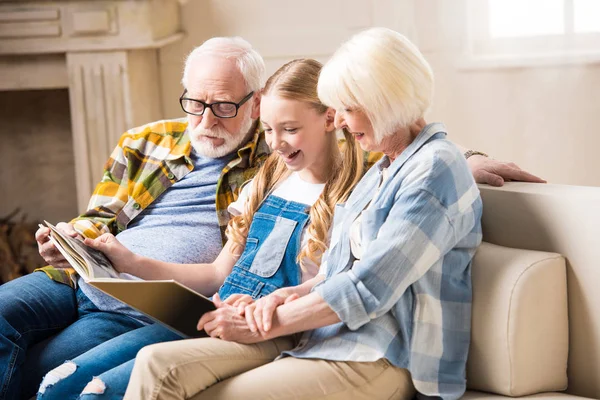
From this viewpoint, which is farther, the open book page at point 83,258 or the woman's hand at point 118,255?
the woman's hand at point 118,255

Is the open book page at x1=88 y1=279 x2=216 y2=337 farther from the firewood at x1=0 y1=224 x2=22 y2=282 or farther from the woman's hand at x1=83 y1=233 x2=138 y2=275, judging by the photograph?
the firewood at x1=0 y1=224 x2=22 y2=282

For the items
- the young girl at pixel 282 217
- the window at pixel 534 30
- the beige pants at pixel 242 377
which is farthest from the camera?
the window at pixel 534 30

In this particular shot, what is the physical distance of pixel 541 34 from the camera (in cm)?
382

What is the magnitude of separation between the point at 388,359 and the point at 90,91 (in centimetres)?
257

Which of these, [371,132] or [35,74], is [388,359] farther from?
[35,74]

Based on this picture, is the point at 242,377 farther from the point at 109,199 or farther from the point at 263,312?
the point at 109,199

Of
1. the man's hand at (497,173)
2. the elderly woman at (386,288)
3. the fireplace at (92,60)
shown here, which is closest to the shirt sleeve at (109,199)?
the elderly woman at (386,288)

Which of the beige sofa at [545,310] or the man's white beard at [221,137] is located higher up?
the man's white beard at [221,137]

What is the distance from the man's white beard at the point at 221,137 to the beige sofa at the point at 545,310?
0.83 m

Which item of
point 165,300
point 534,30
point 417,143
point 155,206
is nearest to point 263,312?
point 165,300

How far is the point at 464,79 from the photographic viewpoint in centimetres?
386

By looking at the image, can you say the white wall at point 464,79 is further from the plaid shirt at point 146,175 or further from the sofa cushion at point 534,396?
the sofa cushion at point 534,396

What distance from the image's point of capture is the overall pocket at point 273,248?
6.44 ft

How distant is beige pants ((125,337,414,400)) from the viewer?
157 centimetres
